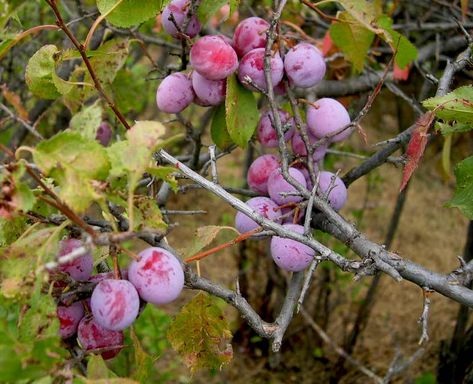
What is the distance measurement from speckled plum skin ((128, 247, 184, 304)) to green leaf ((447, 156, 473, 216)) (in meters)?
0.47

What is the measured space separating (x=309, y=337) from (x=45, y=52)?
1620 mm

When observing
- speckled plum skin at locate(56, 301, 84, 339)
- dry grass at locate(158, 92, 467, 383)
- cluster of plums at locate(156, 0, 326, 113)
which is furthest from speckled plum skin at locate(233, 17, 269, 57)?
dry grass at locate(158, 92, 467, 383)

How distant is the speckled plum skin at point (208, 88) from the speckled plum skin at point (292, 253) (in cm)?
24

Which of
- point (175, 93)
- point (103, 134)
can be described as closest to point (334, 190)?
point (175, 93)

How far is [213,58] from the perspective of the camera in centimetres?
88

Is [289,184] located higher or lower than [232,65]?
lower

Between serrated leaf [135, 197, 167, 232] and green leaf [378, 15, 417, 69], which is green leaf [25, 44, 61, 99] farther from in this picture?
green leaf [378, 15, 417, 69]

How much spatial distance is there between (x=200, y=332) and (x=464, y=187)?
454 mm

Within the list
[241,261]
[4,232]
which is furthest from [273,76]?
[241,261]

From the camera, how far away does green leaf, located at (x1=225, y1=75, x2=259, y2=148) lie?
94cm

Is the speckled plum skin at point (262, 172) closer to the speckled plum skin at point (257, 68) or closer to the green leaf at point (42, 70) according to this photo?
the speckled plum skin at point (257, 68)

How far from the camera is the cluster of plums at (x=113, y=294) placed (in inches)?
26.0

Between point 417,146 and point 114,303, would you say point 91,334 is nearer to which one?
point 114,303

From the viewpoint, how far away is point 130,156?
1.98 feet
